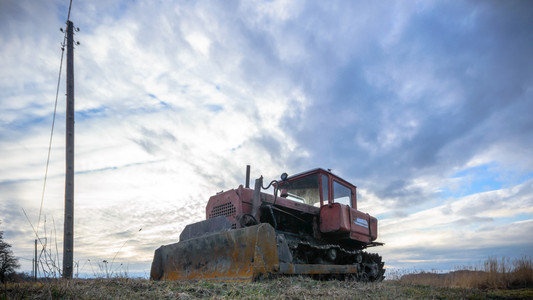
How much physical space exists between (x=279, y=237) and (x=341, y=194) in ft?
11.8

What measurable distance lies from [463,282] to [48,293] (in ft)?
34.1

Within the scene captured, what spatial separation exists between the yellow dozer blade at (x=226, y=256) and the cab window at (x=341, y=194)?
3520mm

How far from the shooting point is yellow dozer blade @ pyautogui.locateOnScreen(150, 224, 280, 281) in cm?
559

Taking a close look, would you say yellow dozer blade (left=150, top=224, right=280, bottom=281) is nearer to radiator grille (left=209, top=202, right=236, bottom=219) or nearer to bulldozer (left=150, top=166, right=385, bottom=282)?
bulldozer (left=150, top=166, right=385, bottom=282)

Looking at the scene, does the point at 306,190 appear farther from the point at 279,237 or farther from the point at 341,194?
the point at 279,237

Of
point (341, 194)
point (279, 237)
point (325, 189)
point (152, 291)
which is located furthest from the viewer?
point (341, 194)

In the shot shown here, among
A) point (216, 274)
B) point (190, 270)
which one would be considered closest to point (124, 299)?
point (216, 274)

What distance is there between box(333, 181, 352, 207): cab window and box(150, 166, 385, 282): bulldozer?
0.07ft

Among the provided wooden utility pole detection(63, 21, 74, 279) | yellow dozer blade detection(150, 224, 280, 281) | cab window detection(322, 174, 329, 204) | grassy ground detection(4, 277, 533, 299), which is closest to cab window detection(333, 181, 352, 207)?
cab window detection(322, 174, 329, 204)

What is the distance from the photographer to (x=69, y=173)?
988cm

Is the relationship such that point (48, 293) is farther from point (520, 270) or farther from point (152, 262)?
point (520, 270)

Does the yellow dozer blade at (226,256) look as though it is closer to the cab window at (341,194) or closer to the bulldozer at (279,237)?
the bulldozer at (279,237)

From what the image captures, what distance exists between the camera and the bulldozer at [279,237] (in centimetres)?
577

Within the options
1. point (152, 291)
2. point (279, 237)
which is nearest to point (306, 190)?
point (279, 237)
